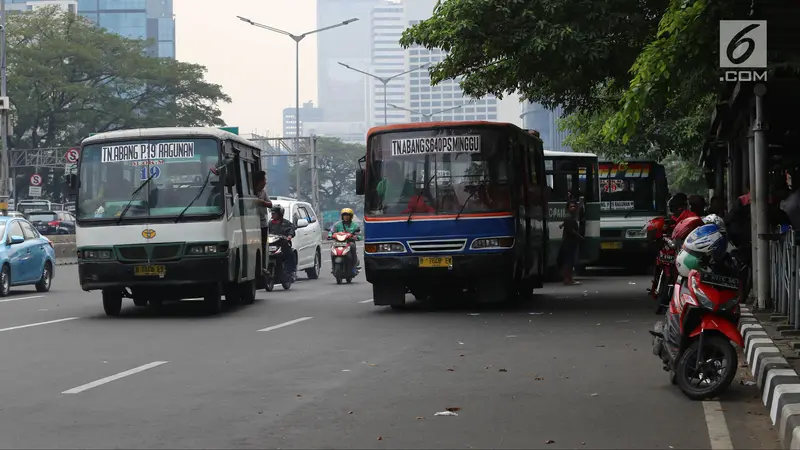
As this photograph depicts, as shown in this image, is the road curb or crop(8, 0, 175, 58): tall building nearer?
the road curb

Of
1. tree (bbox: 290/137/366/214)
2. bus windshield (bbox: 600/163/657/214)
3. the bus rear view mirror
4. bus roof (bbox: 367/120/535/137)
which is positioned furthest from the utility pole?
tree (bbox: 290/137/366/214)

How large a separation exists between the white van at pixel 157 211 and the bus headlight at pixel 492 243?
343 centimetres

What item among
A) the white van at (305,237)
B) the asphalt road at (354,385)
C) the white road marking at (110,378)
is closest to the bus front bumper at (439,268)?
the asphalt road at (354,385)

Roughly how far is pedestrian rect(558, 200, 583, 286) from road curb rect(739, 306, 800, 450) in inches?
499

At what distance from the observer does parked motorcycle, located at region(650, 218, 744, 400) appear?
9.05 metres

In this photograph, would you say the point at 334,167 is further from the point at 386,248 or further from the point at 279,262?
the point at 386,248

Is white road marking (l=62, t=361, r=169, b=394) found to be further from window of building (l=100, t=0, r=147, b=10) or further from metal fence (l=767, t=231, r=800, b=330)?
window of building (l=100, t=0, r=147, b=10)

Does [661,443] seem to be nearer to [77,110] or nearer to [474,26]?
[474,26]

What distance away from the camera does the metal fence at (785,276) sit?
12.5 metres

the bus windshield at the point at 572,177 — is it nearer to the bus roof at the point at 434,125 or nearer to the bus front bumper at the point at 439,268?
the bus roof at the point at 434,125

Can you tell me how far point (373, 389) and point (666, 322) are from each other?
2366 mm

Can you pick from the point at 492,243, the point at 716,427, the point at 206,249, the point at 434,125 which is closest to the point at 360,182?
the point at 434,125

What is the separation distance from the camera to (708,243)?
918 cm

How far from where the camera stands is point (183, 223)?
16703 millimetres
